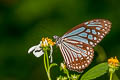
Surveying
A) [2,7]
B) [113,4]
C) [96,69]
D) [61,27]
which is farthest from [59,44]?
[2,7]

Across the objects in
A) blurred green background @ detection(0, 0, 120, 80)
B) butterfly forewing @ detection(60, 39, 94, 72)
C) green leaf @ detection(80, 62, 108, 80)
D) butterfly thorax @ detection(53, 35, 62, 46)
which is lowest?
green leaf @ detection(80, 62, 108, 80)

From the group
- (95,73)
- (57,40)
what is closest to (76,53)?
(57,40)

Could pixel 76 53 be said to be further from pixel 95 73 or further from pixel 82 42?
pixel 95 73

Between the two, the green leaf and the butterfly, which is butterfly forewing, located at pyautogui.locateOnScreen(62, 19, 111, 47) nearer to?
the butterfly

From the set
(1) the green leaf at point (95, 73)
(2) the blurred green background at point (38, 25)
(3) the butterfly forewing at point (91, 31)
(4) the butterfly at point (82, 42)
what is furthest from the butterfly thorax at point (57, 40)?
(2) the blurred green background at point (38, 25)

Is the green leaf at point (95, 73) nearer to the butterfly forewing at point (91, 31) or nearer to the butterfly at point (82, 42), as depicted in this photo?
the butterfly at point (82, 42)

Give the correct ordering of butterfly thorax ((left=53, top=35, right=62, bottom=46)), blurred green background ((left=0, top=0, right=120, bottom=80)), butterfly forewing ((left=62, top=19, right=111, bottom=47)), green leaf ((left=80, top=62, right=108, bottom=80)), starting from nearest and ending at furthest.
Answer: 1. green leaf ((left=80, top=62, right=108, bottom=80))
2. butterfly forewing ((left=62, top=19, right=111, bottom=47))
3. butterfly thorax ((left=53, top=35, right=62, bottom=46))
4. blurred green background ((left=0, top=0, right=120, bottom=80))

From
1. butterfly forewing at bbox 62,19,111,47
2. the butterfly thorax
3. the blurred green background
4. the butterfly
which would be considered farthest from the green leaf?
the blurred green background
